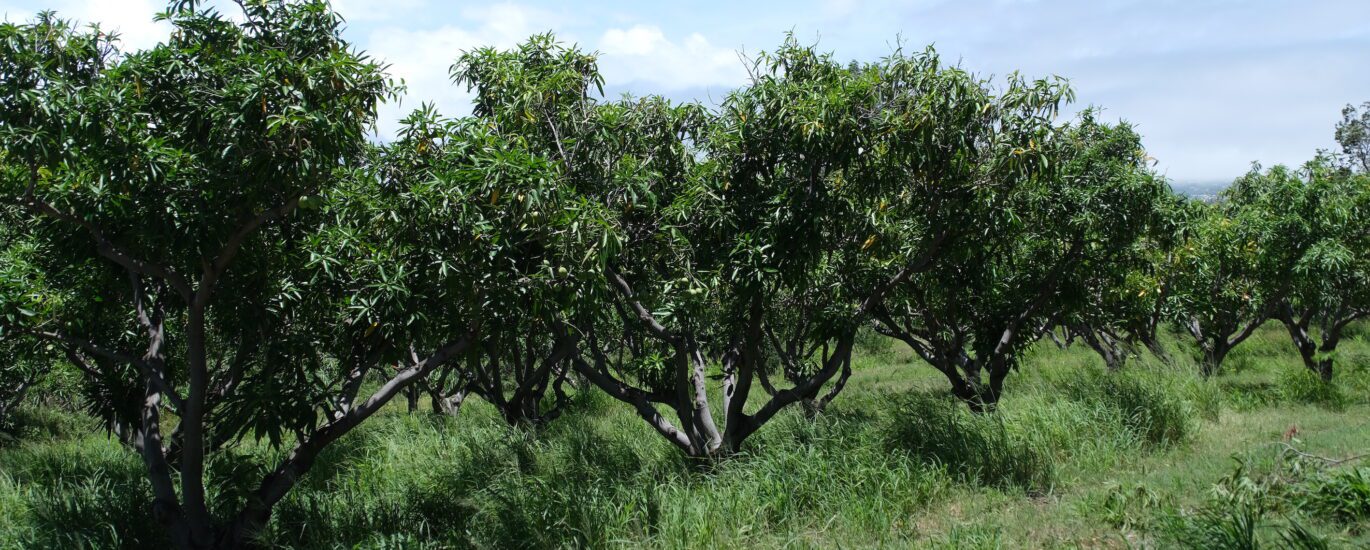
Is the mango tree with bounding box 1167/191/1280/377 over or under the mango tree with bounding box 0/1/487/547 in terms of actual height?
under

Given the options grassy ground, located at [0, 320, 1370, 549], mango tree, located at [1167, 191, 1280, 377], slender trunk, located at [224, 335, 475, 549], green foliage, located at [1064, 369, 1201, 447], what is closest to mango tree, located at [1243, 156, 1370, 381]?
mango tree, located at [1167, 191, 1280, 377]

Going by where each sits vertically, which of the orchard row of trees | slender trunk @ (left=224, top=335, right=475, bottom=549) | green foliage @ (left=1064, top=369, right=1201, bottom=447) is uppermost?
the orchard row of trees

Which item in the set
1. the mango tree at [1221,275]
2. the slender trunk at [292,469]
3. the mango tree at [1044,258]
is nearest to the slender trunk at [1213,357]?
the mango tree at [1221,275]

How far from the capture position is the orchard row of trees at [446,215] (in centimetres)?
546

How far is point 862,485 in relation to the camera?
6.98 metres

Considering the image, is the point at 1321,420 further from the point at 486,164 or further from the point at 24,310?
the point at 24,310

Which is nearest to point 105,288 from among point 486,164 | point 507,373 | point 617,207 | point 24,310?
point 24,310

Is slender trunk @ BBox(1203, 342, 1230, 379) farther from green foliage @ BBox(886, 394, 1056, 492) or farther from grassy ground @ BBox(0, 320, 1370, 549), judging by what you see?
green foliage @ BBox(886, 394, 1056, 492)

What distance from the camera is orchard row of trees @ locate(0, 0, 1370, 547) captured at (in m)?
5.46

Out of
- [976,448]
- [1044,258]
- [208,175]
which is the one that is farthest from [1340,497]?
[208,175]

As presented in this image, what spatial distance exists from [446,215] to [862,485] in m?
3.98

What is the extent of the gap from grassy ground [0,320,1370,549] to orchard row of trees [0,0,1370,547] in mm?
772

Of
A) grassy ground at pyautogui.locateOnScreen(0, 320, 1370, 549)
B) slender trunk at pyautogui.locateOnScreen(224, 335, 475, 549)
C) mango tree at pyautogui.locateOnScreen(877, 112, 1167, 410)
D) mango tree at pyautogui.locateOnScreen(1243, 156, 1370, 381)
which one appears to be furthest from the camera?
mango tree at pyautogui.locateOnScreen(1243, 156, 1370, 381)

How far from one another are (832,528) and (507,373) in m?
16.0
